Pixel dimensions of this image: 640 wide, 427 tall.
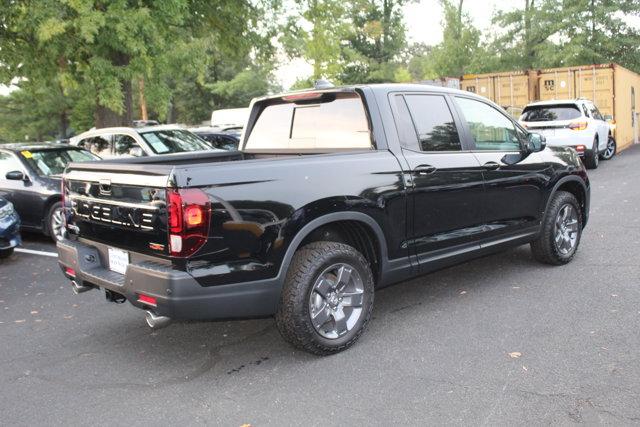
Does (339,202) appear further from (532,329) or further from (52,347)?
(52,347)

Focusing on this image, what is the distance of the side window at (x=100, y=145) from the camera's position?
11.2 m

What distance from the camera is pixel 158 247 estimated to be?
11.8ft

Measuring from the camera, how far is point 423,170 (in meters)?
4.64

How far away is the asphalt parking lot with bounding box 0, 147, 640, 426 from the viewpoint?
11.0ft

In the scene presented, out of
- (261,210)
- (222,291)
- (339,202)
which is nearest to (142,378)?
(222,291)

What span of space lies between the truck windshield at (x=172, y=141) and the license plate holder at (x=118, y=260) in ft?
22.8

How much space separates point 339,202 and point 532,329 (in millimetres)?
1716

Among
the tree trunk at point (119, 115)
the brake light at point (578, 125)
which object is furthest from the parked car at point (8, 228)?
the brake light at point (578, 125)

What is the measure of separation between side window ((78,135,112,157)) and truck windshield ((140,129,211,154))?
2.49ft

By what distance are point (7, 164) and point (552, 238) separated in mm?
7609

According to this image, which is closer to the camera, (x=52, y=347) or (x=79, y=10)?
(x=52, y=347)

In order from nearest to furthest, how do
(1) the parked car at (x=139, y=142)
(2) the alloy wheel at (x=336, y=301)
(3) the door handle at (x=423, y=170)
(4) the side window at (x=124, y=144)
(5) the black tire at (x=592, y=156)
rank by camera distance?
(2) the alloy wheel at (x=336, y=301) → (3) the door handle at (x=423, y=170) → (1) the parked car at (x=139, y=142) → (4) the side window at (x=124, y=144) → (5) the black tire at (x=592, y=156)

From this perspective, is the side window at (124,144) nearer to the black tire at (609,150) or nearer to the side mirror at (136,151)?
the side mirror at (136,151)

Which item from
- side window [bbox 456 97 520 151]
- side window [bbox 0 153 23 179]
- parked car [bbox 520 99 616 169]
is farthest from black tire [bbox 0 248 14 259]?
parked car [bbox 520 99 616 169]
